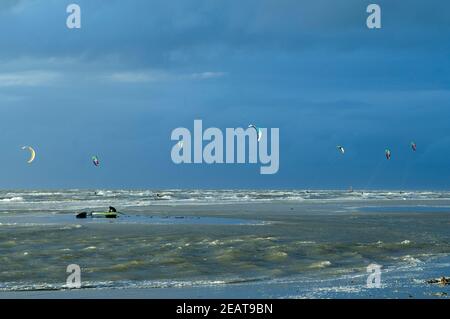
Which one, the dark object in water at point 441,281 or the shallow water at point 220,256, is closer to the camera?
the dark object in water at point 441,281

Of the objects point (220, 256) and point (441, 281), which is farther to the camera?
point (220, 256)

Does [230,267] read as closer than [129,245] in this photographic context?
Yes

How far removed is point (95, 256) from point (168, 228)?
38.0ft

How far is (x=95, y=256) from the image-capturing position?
21766mm

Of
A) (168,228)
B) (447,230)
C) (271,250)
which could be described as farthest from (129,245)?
(447,230)

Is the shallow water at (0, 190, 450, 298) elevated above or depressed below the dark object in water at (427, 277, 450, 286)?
below

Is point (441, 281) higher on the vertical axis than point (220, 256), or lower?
higher

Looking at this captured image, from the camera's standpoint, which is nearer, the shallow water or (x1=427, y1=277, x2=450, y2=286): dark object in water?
(x1=427, y1=277, x2=450, y2=286): dark object in water

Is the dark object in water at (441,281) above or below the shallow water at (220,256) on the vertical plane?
above
